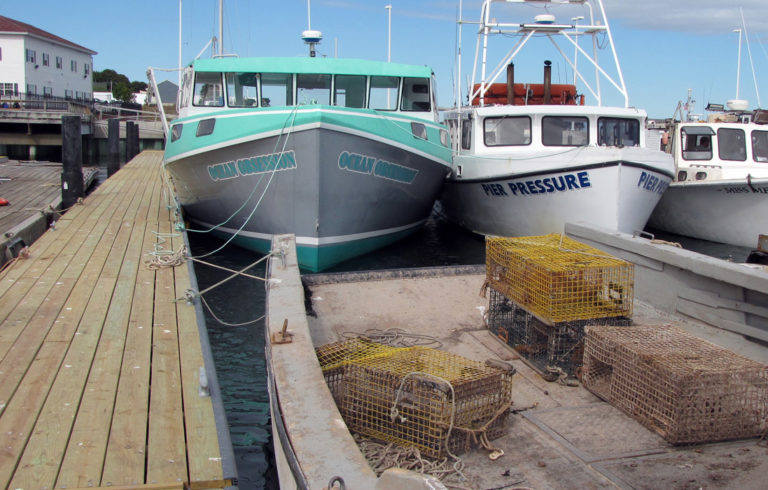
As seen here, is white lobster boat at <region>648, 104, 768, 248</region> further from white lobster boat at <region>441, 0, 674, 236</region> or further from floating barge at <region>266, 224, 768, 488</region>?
floating barge at <region>266, 224, 768, 488</region>

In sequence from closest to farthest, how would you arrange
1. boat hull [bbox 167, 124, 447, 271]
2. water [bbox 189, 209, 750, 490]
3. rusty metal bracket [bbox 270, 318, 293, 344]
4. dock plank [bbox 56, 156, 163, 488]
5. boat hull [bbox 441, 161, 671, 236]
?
dock plank [bbox 56, 156, 163, 488] → rusty metal bracket [bbox 270, 318, 293, 344] → water [bbox 189, 209, 750, 490] → boat hull [bbox 167, 124, 447, 271] → boat hull [bbox 441, 161, 671, 236]

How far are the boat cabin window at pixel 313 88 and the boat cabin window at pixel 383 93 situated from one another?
781 mm

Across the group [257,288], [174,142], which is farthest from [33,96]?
[257,288]

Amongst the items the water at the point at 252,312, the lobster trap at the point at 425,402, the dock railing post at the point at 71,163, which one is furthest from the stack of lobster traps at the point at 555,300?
the dock railing post at the point at 71,163

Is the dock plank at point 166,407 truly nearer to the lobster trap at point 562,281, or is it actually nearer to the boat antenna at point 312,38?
the lobster trap at point 562,281

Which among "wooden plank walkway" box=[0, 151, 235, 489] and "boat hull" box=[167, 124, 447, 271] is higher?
"boat hull" box=[167, 124, 447, 271]

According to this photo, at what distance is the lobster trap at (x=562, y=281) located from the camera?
4.33 m

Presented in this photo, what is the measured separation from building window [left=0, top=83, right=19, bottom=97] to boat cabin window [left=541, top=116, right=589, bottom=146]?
4405 centimetres

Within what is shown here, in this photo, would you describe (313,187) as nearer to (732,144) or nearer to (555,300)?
(555,300)

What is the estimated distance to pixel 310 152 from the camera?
9516 millimetres

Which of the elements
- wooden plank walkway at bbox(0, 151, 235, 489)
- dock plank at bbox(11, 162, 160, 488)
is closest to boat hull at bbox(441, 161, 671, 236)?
wooden plank walkway at bbox(0, 151, 235, 489)

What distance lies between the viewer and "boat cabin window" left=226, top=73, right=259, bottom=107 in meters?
11.8

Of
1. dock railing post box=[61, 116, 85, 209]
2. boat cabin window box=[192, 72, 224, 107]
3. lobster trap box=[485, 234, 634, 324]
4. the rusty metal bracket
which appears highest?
boat cabin window box=[192, 72, 224, 107]

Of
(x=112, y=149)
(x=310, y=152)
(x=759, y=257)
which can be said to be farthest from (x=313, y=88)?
(x=112, y=149)
